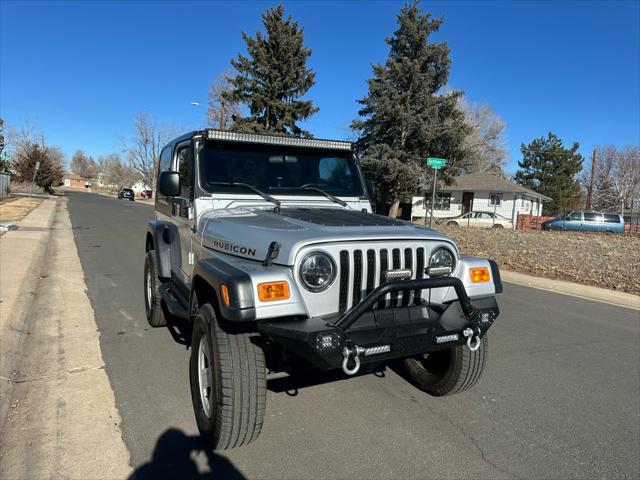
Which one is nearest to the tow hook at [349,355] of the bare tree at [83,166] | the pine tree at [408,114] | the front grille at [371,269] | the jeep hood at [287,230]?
the front grille at [371,269]

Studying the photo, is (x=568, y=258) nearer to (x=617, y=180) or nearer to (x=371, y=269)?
(x=371, y=269)

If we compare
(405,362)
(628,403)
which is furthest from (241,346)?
(628,403)

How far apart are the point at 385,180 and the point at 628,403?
23978 mm

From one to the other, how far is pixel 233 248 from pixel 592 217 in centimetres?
2912

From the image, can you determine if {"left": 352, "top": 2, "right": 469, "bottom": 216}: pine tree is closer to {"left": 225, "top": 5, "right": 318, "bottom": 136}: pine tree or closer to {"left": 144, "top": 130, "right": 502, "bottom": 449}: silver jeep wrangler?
{"left": 225, "top": 5, "right": 318, "bottom": 136}: pine tree

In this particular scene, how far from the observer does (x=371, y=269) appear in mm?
2871

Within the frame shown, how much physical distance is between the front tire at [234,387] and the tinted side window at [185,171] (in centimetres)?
163

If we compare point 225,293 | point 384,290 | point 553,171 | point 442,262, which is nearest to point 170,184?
point 225,293

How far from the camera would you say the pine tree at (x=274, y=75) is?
30484 millimetres

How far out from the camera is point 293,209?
389 cm

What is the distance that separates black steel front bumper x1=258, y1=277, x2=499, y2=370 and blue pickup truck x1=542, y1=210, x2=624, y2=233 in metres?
27.4

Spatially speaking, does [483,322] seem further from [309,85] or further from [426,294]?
[309,85]

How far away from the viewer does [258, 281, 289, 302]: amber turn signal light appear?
2.52 metres

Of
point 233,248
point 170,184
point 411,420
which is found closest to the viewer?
point 233,248
